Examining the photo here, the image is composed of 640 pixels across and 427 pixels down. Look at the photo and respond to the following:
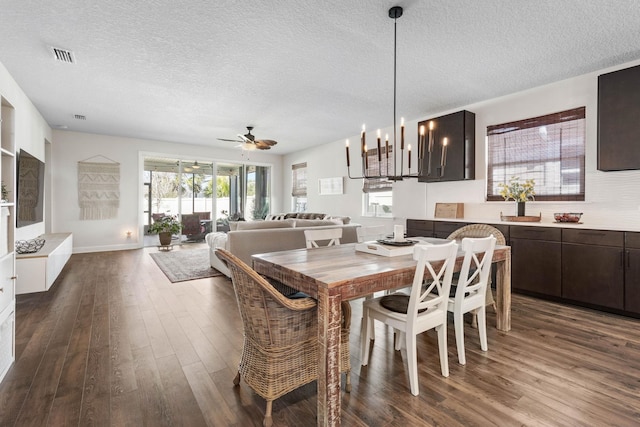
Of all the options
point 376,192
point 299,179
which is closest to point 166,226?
point 299,179

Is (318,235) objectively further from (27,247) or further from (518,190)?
(27,247)

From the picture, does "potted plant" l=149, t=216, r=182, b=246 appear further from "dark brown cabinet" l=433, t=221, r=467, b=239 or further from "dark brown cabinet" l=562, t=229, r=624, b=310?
"dark brown cabinet" l=562, t=229, r=624, b=310

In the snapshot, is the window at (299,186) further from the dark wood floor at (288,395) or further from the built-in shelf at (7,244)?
the built-in shelf at (7,244)

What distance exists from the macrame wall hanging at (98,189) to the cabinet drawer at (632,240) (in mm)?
8729

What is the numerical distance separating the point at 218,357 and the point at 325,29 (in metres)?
2.82

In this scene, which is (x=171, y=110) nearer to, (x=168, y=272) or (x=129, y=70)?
(x=129, y=70)

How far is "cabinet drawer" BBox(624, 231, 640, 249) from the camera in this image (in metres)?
2.92

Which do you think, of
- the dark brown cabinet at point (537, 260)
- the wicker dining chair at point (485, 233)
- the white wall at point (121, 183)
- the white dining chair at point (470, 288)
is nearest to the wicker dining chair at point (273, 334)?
the white dining chair at point (470, 288)

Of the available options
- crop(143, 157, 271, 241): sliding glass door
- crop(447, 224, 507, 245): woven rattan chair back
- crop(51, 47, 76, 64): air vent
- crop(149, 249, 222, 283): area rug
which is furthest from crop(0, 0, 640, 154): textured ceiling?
crop(143, 157, 271, 241): sliding glass door

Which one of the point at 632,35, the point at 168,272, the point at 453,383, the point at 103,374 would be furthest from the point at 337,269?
the point at 168,272

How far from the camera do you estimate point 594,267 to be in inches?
125

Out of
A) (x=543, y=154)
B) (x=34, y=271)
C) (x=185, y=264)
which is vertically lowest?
(x=185, y=264)

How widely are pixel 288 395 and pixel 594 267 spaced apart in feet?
11.2

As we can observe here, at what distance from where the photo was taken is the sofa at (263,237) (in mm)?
4086
